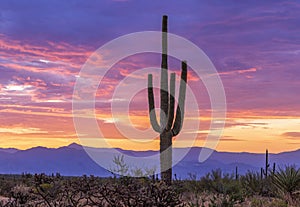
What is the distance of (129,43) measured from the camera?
77.4ft

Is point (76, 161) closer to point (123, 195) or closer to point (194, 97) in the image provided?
point (194, 97)

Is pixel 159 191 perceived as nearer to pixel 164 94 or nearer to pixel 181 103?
pixel 181 103

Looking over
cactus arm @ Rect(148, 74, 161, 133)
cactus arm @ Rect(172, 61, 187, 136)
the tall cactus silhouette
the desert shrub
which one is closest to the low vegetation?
the desert shrub

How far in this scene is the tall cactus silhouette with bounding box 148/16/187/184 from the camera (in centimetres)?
2178

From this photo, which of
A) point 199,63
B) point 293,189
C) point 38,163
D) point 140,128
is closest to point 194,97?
point 199,63

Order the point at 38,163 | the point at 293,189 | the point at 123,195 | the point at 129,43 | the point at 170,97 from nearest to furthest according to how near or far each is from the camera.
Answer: the point at 123,195
the point at 293,189
the point at 170,97
the point at 129,43
the point at 38,163

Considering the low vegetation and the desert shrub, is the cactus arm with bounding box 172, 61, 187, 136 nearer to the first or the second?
the low vegetation

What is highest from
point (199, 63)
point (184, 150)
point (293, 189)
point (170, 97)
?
point (199, 63)

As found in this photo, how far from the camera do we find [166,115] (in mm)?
22578

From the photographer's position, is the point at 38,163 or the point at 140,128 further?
the point at 38,163

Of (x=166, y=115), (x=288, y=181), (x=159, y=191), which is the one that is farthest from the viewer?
(x=166, y=115)

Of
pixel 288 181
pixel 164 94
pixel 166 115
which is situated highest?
pixel 164 94

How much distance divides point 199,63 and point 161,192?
57.0 ft

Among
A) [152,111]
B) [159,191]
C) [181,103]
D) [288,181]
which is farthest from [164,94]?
[159,191]
